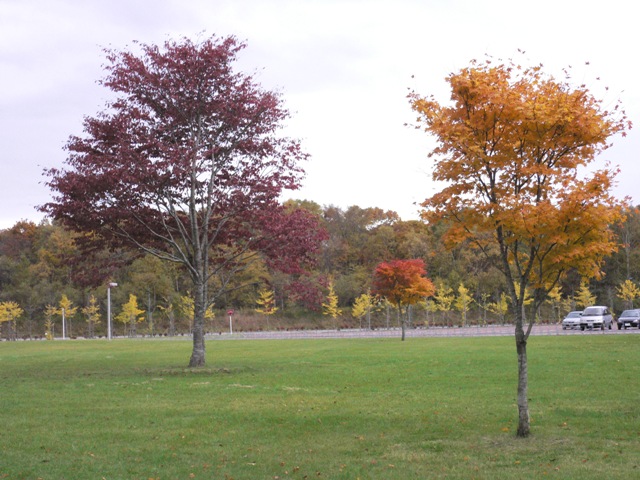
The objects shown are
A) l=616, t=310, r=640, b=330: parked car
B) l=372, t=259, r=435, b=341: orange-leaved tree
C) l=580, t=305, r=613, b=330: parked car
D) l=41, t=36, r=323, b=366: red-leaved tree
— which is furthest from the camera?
l=580, t=305, r=613, b=330: parked car

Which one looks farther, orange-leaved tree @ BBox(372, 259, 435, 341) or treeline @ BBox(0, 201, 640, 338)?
treeline @ BBox(0, 201, 640, 338)

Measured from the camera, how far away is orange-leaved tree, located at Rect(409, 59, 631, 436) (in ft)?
30.3

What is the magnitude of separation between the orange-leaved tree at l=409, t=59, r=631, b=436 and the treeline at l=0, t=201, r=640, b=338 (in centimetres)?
6494

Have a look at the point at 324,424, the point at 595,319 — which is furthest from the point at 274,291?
the point at 324,424

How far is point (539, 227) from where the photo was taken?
934 cm

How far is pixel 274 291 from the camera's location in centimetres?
7744

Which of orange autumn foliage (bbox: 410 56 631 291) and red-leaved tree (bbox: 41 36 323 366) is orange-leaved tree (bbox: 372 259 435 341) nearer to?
red-leaved tree (bbox: 41 36 323 366)

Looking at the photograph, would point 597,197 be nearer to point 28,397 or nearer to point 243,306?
point 28,397

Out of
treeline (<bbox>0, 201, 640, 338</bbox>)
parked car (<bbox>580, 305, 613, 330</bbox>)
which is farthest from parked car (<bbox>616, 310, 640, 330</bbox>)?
treeline (<bbox>0, 201, 640, 338</bbox>)

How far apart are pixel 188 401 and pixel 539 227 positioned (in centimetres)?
877

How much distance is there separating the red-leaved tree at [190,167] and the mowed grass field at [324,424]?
5.29 meters

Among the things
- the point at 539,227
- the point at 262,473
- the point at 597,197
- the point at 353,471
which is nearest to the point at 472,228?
the point at 539,227

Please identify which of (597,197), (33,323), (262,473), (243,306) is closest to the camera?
(262,473)

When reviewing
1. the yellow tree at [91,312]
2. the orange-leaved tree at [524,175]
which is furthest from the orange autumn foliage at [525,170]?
the yellow tree at [91,312]
